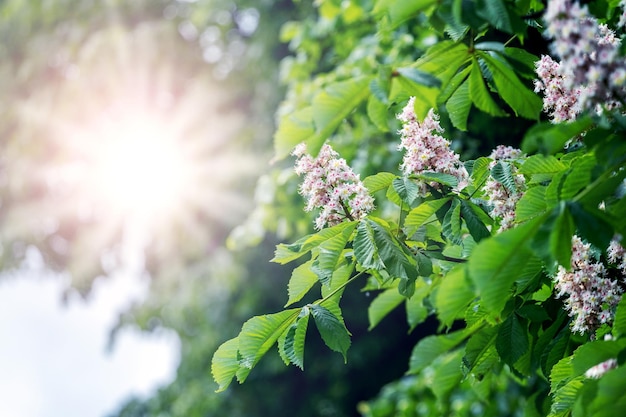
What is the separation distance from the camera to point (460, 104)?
154cm

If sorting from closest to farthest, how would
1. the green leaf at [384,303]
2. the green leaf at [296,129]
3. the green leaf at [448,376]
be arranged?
the green leaf at [296,129]
the green leaf at [448,376]
the green leaf at [384,303]

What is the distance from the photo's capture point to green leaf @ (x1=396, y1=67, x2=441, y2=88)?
1.12 metres

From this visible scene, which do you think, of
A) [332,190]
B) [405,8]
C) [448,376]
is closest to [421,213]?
[332,190]

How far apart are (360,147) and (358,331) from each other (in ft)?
16.4

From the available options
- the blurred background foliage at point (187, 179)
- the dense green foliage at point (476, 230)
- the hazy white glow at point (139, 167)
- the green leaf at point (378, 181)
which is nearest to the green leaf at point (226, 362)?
the dense green foliage at point (476, 230)

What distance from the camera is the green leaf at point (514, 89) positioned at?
1.31m

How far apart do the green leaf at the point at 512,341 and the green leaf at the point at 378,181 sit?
47cm

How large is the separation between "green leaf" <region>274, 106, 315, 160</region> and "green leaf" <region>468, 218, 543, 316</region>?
360 millimetres

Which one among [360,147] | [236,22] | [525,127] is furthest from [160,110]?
[525,127]

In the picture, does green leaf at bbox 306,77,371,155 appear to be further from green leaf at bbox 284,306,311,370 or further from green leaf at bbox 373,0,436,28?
green leaf at bbox 284,306,311,370

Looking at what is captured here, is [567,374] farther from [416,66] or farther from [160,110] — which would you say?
[160,110]

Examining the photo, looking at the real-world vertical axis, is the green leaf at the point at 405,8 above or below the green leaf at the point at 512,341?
above

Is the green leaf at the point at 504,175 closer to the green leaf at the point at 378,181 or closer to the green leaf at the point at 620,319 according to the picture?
the green leaf at the point at 378,181

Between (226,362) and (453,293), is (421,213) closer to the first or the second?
(453,293)
